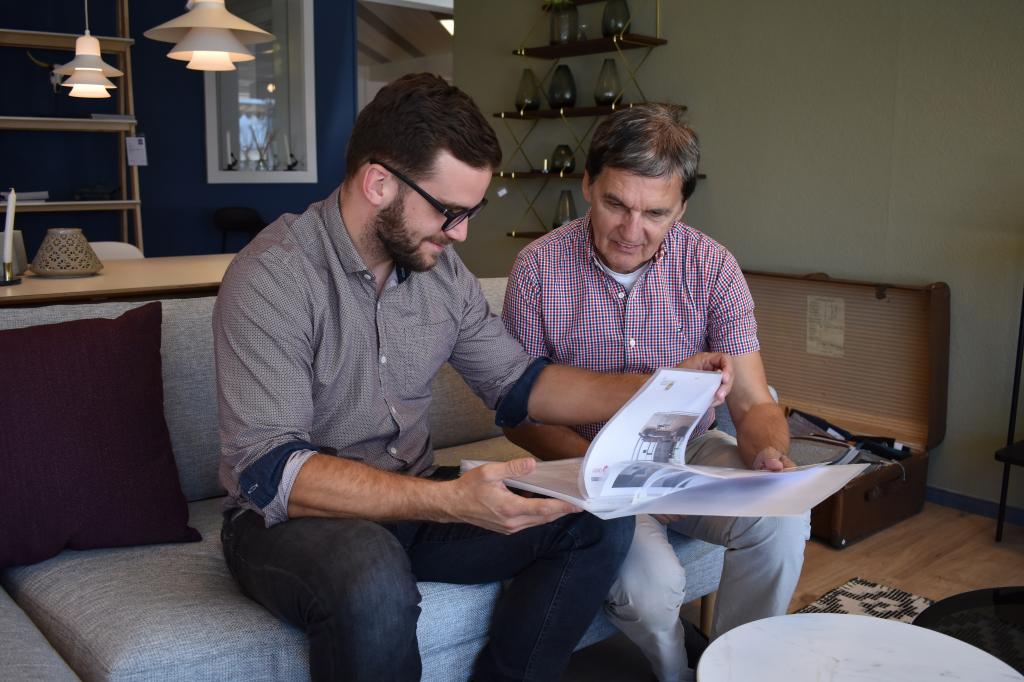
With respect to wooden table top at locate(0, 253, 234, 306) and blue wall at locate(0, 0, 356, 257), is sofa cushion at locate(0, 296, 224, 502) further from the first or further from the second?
blue wall at locate(0, 0, 356, 257)

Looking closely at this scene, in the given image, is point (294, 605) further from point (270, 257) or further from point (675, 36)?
point (675, 36)

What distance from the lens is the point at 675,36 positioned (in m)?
3.92

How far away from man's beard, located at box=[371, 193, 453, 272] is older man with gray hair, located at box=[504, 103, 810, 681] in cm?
45

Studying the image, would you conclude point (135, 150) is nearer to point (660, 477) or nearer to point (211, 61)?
point (211, 61)

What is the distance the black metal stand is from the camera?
9.15 ft

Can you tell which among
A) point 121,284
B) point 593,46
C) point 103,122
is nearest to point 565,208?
point 593,46

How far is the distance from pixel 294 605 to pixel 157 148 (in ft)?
18.0

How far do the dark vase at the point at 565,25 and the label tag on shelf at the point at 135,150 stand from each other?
2849mm

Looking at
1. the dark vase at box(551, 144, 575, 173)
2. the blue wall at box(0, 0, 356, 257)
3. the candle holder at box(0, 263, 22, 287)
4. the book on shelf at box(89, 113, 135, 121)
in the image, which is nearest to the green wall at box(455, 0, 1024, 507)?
the dark vase at box(551, 144, 575, 173)

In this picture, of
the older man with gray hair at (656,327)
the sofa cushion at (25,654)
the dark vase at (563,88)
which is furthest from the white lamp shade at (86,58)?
the sofa cushion at (25,654)

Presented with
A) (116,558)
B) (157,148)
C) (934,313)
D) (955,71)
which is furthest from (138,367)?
(157,148)

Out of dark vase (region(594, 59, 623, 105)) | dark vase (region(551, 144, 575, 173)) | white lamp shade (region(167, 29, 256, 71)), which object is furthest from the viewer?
dark vase (region(551, 144, 575, 173))

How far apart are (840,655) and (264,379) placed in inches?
35.5

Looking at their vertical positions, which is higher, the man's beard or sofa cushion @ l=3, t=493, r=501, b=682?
the man's beard
